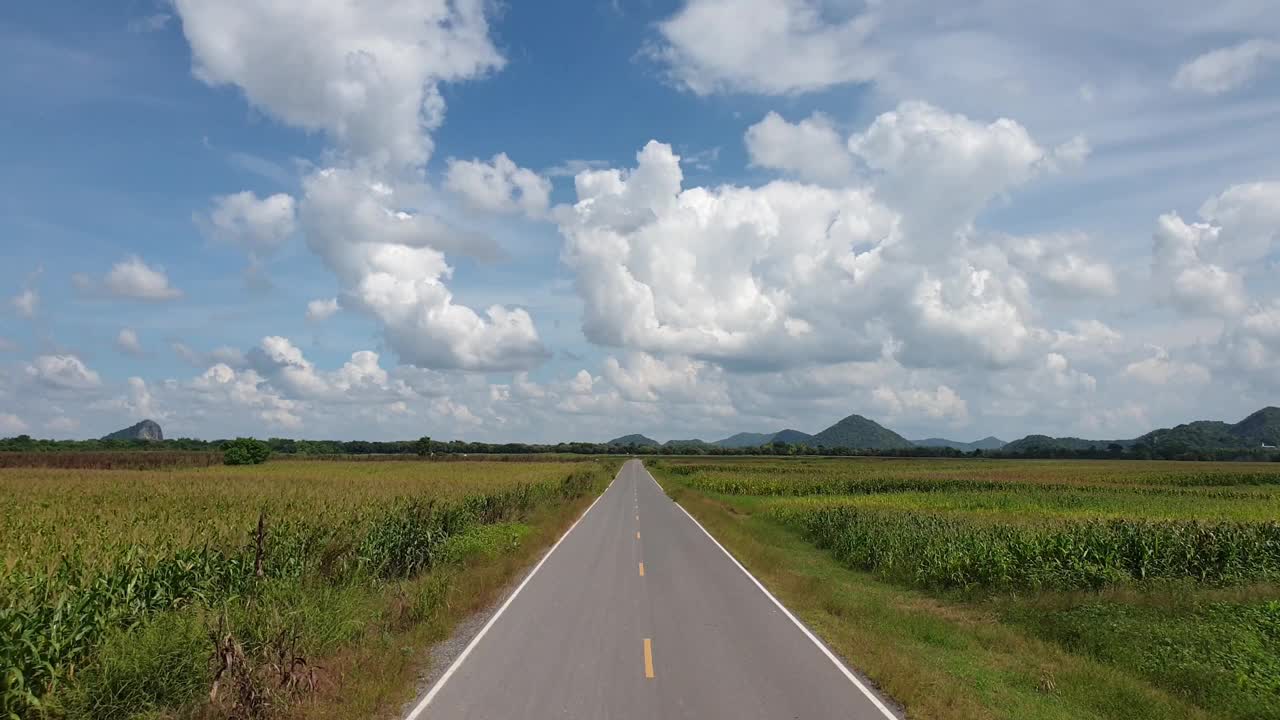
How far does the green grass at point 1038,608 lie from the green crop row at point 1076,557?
50mm

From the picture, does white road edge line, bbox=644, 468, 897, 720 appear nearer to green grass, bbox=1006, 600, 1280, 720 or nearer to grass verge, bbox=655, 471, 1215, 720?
grass verge, bbox=655, 471, 1215, 720

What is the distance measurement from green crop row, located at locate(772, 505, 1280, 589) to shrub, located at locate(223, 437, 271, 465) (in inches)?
3778

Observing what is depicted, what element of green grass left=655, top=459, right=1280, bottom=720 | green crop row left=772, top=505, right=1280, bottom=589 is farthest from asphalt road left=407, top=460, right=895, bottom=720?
green crop row left=772, top=505, right=1280, bottom=589

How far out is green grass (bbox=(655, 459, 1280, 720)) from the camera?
1050 centimetres

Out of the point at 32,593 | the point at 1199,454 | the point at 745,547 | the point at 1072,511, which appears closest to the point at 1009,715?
the point at 32,593

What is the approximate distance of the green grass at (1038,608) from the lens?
1050cm

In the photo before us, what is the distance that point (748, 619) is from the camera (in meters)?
14.3

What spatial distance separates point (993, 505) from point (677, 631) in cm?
3802

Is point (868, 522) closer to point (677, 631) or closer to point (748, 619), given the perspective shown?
point (748, 619)

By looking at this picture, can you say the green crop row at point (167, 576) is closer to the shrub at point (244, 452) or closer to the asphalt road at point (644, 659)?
the asphalt road at point (644, 659)

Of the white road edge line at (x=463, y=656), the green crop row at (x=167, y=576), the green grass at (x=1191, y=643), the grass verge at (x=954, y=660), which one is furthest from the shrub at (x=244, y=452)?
the green grass at (x=1191, y=643)

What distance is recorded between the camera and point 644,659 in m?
11.1

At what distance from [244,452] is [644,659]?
104 meters

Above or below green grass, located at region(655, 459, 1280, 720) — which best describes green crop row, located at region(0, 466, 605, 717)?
above
